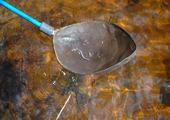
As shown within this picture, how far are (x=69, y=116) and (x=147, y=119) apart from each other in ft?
5.06

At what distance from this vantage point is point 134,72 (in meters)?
2.55

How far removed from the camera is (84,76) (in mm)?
2525

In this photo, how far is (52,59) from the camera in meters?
2.62

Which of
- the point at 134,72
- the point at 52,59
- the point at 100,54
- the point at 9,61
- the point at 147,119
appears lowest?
the point at 147,119

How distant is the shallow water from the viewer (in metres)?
2.41

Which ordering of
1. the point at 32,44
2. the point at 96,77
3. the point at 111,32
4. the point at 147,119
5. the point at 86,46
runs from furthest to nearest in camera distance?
the point at 32,44, the point at 96,77, the point at 147,119, the point at 86,46, the point at 111,32

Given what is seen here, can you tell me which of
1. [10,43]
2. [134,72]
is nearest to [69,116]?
[134,72]

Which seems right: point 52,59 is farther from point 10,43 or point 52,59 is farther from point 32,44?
point 10,43

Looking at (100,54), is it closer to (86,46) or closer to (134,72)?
(86,46)

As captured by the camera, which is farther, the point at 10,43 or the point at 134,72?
the point at 10,43

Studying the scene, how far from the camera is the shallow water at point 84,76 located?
2.41 m

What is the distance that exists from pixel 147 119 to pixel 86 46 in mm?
1888

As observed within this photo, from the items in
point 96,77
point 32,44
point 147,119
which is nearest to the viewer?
point 147,119

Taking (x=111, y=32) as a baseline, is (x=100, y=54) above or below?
below
